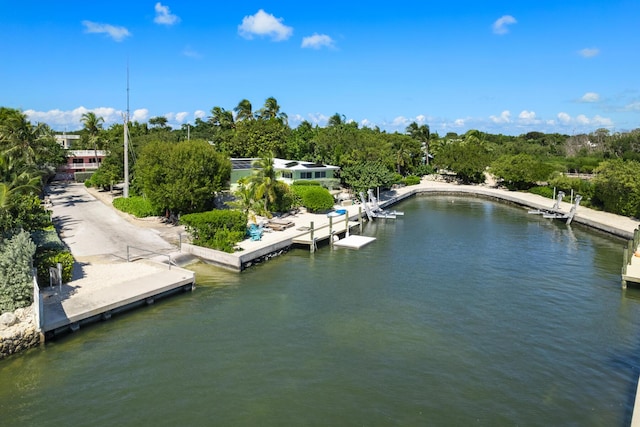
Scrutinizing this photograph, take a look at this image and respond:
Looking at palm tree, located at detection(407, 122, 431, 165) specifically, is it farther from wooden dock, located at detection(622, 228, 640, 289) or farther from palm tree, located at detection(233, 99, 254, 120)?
wooden dock, located at detection(622, 228, 640, 289)

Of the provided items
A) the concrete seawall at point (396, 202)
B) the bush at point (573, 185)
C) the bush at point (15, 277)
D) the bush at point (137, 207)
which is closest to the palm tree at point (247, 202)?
the concrete seawall at point (396, 202)

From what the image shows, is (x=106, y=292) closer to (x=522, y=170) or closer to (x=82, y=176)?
(x=82, y=176)

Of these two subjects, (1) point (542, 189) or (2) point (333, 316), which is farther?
(1) point (542, 189)

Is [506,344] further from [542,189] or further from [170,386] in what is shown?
[542,189]

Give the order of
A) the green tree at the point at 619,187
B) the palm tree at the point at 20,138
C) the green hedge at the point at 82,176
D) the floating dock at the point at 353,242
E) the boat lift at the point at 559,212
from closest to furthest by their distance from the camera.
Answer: the floating dock at the point at 353,242 < the palm tree at the point at 20,138 < the green tree at the point at 619,187 < the boat lift at the point at 559,212 < the green hedge at the point at 82,176

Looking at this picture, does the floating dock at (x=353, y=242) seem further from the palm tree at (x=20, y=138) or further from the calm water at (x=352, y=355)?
the palm tree at (x=20, y=138)

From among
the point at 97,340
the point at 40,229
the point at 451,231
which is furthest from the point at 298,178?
the point at 97,340

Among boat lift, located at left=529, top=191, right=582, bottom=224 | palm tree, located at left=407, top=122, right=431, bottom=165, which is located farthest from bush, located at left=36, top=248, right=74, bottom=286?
palm tree, located at left=407, top=122, right=431, bottom=165
